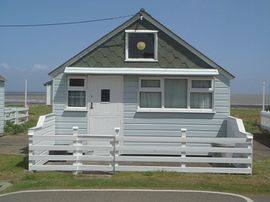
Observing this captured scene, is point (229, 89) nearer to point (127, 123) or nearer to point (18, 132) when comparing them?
point (127, 123)

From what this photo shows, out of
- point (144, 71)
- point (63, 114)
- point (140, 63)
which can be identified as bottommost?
point (63, 114)

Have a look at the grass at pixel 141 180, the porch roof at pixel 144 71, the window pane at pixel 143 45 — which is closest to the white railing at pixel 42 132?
the grass at pixel 141 180

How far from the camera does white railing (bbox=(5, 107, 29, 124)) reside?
25.9 meters

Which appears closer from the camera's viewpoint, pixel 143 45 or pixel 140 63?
pixel 140 63

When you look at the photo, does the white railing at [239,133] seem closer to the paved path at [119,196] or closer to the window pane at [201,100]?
the window pane at [201,100]

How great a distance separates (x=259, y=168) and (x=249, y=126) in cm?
1466

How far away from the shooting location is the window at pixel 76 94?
16.2 m

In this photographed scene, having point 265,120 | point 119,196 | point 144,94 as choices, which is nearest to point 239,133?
point 144,94

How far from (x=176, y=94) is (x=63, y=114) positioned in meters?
3.89

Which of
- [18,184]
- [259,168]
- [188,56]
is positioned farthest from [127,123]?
[18,184]

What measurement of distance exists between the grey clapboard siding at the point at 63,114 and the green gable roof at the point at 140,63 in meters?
0.41

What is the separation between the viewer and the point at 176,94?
1630 centimetres

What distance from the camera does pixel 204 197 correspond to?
9602 millimetres

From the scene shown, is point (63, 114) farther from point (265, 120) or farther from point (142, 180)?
point (265, 120)
